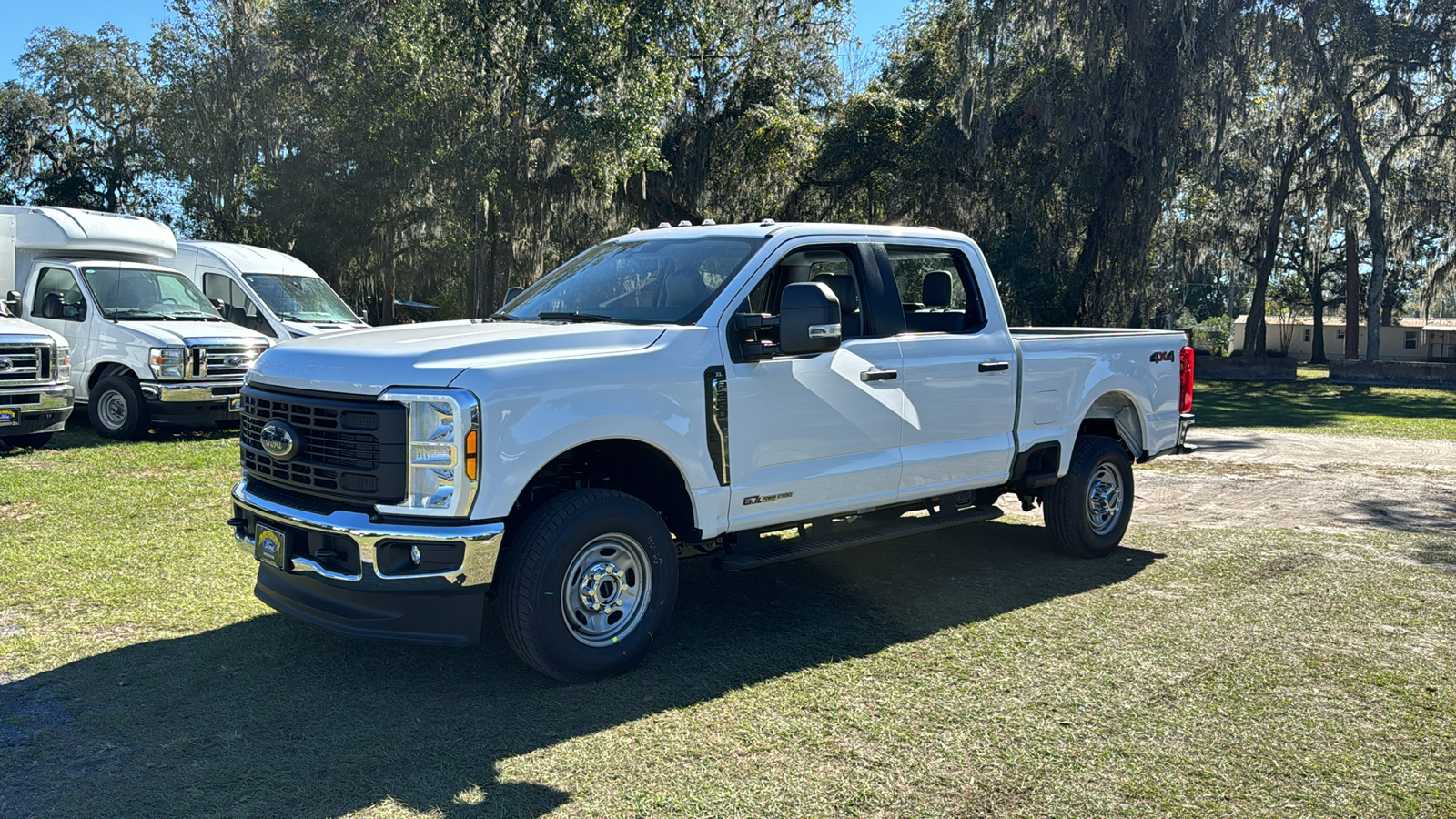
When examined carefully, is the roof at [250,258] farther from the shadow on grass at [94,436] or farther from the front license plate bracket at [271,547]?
the front license plate bracket at [271,547]

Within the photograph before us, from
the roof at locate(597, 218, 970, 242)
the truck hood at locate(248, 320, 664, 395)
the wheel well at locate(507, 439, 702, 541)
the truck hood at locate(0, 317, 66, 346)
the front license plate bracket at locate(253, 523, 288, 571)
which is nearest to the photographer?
the truck hood at locate(248, 320, 664, 395)

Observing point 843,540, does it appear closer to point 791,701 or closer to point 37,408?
point 791,701

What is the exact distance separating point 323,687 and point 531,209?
2205 centimetres

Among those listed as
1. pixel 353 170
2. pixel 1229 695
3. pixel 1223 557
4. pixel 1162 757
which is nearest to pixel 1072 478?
pixel 1223 557

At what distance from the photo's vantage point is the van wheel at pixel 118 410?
12586mm

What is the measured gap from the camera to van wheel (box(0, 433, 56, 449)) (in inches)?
464

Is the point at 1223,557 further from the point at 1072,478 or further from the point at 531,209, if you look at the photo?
the point at 531,209

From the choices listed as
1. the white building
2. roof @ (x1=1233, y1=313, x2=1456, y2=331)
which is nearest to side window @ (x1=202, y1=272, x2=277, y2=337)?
the white building

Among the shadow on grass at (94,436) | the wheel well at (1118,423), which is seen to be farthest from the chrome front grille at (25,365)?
the wheel well at (1118,423)

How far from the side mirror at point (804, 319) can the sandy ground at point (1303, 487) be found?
465 centimetres

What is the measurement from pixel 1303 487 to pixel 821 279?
7.04 m

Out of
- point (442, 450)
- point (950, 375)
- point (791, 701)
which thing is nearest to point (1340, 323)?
point (950, 375)

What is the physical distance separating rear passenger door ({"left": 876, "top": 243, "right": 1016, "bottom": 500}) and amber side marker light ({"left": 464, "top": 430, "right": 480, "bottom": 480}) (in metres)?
2.55

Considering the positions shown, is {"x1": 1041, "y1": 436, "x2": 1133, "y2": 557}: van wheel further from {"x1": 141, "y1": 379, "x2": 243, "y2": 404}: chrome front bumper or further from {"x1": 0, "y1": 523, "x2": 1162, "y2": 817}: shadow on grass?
{"x1": 141, "y1": 379, "x2": 243, "y2": 404}: chrome front bumper
